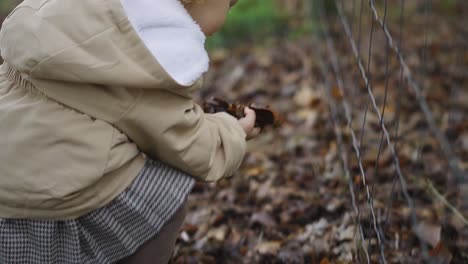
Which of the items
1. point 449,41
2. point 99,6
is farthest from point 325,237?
point 449,41

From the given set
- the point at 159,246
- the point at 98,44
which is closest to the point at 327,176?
the point at 159,246

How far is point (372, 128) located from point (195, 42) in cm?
233

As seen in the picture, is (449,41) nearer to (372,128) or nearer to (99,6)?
(372,128)

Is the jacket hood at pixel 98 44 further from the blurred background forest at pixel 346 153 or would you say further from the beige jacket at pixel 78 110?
the blurred background forest at pixel 346 153

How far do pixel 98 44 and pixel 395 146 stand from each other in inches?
59.3

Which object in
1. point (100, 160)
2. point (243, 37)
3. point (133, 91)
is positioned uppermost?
point (133, 91)

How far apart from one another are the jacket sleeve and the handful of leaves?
0.49ft

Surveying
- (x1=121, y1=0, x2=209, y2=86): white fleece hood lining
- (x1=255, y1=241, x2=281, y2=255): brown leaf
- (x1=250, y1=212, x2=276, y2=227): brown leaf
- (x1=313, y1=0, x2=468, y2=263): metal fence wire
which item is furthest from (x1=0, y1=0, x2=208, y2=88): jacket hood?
(x1=250, y1=212, x2=276, y2=227): brown leaf

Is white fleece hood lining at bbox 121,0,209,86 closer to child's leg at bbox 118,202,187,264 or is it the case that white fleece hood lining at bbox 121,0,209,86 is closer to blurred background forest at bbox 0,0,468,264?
child's leg at bbox 118,202,187,264

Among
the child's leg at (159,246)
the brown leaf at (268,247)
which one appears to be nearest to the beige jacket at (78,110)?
the child's leg at (159,246)

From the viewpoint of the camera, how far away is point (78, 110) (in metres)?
2.01

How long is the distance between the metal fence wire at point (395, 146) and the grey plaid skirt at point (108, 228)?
73 cm

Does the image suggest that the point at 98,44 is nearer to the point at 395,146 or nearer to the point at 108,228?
the point at 108,228

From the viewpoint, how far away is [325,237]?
123 inches
